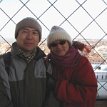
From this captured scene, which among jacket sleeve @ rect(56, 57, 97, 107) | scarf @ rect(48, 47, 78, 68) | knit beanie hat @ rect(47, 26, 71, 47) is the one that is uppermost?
knit beanie hat @ rect(47, 26, 71, 47)

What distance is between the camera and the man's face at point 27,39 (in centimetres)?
96

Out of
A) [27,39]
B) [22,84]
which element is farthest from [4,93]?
[27,39]

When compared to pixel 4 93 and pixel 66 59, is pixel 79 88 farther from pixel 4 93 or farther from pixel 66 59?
pixel 4 93

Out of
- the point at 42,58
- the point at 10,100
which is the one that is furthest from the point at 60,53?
A: the point at 10,100

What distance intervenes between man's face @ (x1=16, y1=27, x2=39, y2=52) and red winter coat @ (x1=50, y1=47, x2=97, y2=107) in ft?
0.52

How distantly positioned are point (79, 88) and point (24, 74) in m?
0.21

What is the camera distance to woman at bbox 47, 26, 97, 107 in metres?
0.99

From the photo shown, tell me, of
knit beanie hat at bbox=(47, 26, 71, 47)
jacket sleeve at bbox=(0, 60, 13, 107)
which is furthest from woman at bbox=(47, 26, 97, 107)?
jacket sleeve at bbox=(0, 60, 13, 107)

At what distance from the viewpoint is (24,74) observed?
37.5 inches

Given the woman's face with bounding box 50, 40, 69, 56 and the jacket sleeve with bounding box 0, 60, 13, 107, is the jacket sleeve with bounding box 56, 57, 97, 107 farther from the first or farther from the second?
the jacket sleeve with bounding box 0, 60, 13, 107

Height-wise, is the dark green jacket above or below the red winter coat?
above

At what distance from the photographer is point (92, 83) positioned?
3.29 feet

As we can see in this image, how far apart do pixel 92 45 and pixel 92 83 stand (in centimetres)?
55

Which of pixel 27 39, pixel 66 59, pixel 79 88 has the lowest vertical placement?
pixel 79 88
